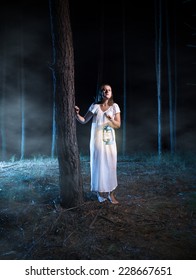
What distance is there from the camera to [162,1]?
50.6 feet

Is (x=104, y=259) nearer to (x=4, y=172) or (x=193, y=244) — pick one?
(x=193, y=244)

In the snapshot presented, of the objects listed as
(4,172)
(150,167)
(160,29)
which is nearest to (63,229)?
(4,172)

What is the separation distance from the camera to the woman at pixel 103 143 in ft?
16.5

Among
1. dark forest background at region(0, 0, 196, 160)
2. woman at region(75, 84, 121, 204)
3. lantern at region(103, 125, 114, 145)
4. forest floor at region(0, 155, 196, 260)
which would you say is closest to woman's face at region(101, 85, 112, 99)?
woman at region(75, 84, 121, 204)

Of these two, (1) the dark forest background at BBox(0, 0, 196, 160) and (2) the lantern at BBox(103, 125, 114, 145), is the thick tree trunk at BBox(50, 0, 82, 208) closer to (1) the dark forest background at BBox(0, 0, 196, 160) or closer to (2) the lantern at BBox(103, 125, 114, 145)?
(2) the lantern at BBox(103, 125, 114, 145)

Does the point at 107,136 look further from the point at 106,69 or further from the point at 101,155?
the point at 106,69

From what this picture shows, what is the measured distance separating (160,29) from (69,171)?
43.3 ft

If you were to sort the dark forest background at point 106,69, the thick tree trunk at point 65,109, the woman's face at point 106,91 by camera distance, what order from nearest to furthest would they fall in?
1. the thick tree trunk at point 65,109
2. the woman's face at point 106,91
3. the dark forest background at point 106,69

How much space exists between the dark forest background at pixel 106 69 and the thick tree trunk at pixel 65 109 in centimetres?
1050

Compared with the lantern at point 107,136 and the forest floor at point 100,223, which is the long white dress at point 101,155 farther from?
the forest floor at point 100,223

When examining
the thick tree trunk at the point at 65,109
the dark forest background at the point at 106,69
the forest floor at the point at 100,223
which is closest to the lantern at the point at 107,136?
the thick tree trunk at the point at 65,109

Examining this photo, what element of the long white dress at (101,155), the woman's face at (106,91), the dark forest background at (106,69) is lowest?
the long white dress at (101,155)

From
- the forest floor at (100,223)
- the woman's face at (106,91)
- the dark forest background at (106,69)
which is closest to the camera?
Result: the forest floor at (100,223)

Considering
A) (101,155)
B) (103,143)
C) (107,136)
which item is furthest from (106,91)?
(101,155)
